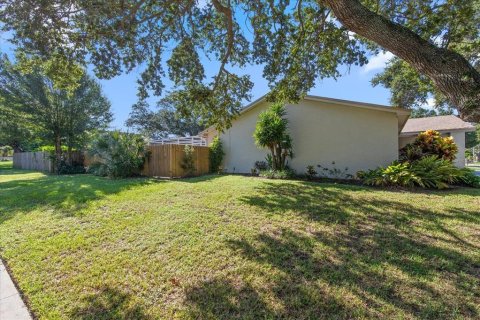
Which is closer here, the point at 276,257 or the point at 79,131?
the point at 276,257

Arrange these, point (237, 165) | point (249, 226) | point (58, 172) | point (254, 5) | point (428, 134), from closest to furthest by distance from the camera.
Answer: point (249, 226) → point (254, 5) → point (428, 134) → point (237, 165) → point (58, 172)

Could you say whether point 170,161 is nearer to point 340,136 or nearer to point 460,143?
point 340,136

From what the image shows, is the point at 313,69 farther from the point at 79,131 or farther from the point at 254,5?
the point at 79,131

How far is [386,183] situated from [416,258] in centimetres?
547

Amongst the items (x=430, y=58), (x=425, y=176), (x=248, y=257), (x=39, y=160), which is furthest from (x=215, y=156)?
(x=39, y=160)

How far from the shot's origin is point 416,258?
311 cm

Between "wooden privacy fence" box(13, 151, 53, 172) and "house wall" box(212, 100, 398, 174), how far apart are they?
47.3 feet

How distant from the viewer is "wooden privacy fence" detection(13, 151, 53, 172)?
1590cm

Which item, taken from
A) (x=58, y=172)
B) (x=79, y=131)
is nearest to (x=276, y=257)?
(x=58, y=172)

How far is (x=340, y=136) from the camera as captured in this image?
10.1 meters

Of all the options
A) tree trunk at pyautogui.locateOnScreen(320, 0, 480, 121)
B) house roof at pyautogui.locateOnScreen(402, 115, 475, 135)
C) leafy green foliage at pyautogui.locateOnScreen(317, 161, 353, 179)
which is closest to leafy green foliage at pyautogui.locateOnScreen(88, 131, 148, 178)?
leafy green foliage at pyautogui.locateOnScreen(317, 161, 353, 179)

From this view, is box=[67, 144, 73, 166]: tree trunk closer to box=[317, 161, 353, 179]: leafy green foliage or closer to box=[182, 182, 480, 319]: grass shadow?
box=[317, 161, 353, 179]: leafy green foliage

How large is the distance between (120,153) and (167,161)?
2.15m

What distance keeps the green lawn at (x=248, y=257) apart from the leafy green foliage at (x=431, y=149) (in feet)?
13.7
